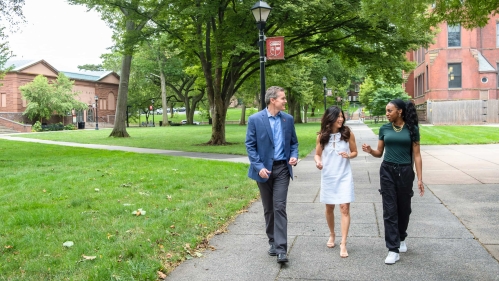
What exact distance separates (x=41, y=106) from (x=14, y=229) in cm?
5393

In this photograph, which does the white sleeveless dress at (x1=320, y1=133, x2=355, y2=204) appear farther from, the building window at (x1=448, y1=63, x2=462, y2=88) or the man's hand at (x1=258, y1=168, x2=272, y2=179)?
the building window at (x1=448, y1=63, x2=462, y2=88)

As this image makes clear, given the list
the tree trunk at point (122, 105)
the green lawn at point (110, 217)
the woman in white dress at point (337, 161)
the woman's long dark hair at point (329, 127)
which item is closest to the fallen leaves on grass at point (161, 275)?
the green lawn at point (110, 217)

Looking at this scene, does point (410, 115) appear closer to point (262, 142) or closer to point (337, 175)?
point (337, 175)

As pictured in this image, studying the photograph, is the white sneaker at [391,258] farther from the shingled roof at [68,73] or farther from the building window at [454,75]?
the shingled roof at [68,73]

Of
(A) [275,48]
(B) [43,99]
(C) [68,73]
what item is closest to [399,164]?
(A) [275,48]

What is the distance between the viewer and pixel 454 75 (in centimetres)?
4350

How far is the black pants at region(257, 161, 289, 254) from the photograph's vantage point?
519 cm

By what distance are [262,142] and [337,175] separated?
0.94 m

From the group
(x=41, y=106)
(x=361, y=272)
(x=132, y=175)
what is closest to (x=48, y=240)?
(x=361, y=272)

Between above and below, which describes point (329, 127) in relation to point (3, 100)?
below

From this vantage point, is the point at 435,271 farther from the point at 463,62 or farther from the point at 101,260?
the point at 463,62

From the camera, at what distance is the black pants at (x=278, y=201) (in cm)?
519

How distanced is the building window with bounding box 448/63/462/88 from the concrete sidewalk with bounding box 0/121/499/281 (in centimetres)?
3639

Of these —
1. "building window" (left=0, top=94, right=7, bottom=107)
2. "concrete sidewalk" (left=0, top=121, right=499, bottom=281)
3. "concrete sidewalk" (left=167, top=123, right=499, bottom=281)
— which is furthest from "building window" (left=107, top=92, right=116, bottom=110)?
"concrete sidewalk" (left=167, top=123, right=499, bottom=281)
